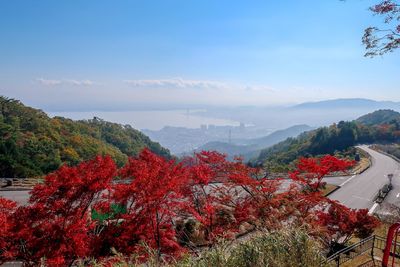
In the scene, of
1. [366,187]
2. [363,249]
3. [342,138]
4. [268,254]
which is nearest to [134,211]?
[268,254]

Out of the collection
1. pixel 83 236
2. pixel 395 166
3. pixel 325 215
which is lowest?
pixel 395 166

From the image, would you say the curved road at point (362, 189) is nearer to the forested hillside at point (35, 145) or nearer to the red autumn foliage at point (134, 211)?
the forested hillside at point (35, 145)

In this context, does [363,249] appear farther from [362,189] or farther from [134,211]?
[362,189]

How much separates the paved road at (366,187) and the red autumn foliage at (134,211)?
13375 millimetres

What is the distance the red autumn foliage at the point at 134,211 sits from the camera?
32.0 ft

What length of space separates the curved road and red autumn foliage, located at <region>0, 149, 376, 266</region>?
43.5 ft

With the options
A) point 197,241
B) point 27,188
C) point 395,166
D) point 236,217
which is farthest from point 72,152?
point 395,166

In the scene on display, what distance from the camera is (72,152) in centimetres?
4594

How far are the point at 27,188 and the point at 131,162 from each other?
1767cm

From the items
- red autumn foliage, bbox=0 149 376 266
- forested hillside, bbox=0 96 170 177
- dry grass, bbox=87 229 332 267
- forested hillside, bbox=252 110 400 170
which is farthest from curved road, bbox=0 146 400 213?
forested hillside, bbox=252 110 400 170

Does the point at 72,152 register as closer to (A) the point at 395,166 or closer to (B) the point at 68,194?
(B) the point at 68,194

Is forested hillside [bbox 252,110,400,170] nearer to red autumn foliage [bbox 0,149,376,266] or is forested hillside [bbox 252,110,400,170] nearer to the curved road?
the curved road

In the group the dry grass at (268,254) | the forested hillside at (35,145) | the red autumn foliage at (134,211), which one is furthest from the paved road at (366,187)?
the forested hillside at (35,145)

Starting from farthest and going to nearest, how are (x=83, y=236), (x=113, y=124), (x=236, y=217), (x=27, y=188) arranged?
(x=113, y=124) < (x=27, y=188) < (x=236, y=217) < (x=83, y=236)
